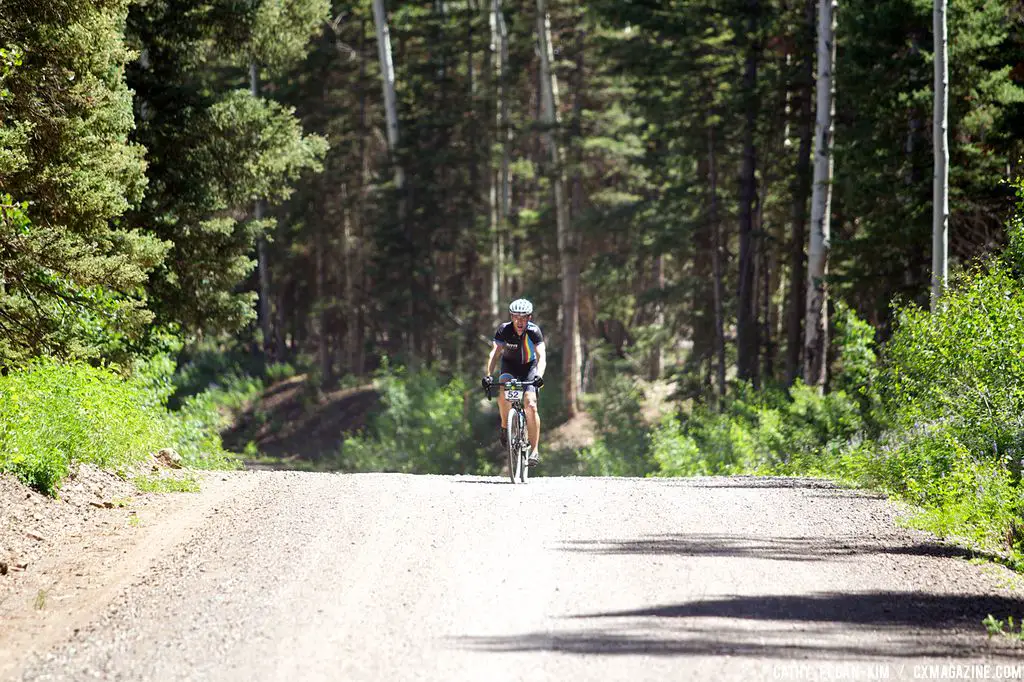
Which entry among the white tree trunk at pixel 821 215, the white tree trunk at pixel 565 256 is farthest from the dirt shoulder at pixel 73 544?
the white tree trunk at pixel 565 256

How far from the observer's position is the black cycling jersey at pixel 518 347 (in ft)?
47.5

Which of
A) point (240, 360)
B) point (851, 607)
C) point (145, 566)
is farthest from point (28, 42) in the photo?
point (240, 360)

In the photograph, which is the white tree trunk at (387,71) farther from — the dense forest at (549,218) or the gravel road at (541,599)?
the gravel road at (541,599)

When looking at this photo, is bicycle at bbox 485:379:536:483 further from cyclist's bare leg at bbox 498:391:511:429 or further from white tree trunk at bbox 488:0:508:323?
white tree trunk at bbox 488:0:508:323

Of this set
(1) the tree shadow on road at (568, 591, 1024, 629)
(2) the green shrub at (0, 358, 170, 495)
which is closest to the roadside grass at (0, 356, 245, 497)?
(2) the green shrub at (0, 358, 170, 495)

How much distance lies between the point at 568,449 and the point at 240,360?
71.0 feet

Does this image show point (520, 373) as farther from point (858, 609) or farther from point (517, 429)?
point (858, 609)

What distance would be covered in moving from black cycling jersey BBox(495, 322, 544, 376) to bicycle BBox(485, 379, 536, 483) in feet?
0.70

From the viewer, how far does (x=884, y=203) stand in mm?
21531

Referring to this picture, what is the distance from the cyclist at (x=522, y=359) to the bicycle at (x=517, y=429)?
7 cm

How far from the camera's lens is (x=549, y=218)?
128 ft

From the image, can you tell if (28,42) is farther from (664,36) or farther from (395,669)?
(664,36)

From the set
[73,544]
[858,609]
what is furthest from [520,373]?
[858,609]

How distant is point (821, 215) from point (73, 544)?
708 inches
